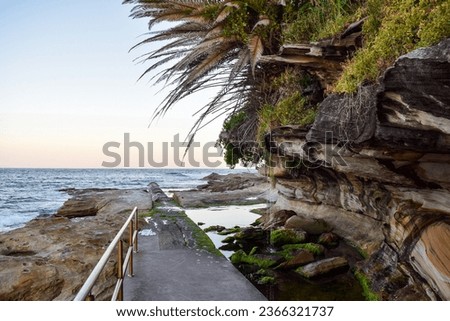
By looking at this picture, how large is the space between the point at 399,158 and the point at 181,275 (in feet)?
9.50

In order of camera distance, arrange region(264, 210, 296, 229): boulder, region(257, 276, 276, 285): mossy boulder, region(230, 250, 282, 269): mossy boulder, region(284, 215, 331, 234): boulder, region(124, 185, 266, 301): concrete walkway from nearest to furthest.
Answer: region(124, 185, 266, 301): concrete walkway → region(257, 276, 276, 285): mossy boulder → region(230, 250, 282, 269): mossy boulder → region(284, 215, 331, 234): boulder → region(264, 210, 296, 229): boulder

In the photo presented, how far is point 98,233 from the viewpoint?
21.0 ft

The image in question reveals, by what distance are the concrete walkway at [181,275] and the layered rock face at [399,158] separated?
2.06m

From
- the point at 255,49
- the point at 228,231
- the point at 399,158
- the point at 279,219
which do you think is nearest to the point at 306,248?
A: the point at 279,219

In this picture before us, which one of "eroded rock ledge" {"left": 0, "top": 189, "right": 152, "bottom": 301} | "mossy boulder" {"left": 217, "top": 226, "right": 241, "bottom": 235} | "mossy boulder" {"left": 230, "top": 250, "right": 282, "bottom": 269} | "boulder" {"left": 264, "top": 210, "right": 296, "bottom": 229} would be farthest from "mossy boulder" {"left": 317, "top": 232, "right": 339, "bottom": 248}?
"eroded rock ledge" {"left": 0, "top": 189, "right": 152, "bottom": 301}

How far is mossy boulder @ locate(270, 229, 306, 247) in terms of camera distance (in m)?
Result: 7.41

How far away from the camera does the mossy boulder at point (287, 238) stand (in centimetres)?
741

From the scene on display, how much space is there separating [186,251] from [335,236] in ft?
10.8

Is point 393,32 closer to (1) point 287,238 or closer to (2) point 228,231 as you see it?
(1) point 287,238

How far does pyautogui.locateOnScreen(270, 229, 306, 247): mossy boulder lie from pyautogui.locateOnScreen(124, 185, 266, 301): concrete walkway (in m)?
1.79

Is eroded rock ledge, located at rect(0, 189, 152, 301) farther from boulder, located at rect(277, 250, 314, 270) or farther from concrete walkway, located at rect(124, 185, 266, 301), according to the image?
boulder, located at rect(277, 250, 314, 270)

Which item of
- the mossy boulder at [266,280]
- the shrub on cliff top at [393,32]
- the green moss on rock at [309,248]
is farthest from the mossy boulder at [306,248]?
the shrub on cliff top at [393,32]

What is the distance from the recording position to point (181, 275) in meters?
4.58
